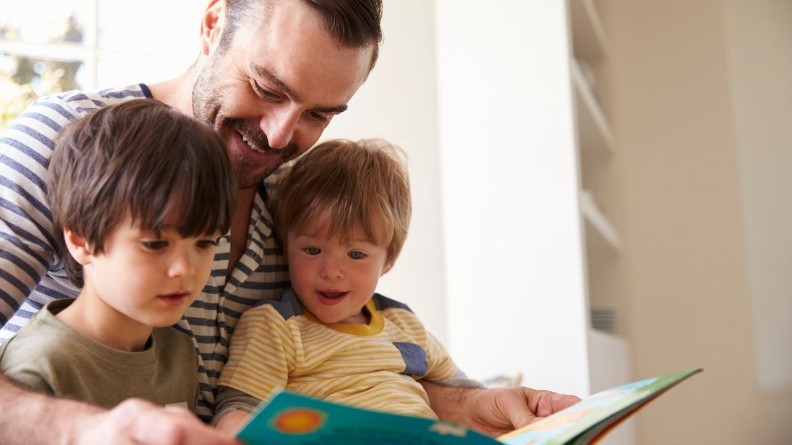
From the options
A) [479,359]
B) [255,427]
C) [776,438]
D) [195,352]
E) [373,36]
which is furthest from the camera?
[776,438]

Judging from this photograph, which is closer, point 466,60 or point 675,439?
point 466,60

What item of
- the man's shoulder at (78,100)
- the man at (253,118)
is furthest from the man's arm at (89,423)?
the man's shoulder at (78,100)

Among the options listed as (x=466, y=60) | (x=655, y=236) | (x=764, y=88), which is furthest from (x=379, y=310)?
(x=764, y=88)

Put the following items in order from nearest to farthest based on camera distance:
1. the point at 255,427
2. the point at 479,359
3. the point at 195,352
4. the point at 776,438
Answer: the point at 255,427 → the point at 195,352 → the point at 479,359 → the point at 776,438

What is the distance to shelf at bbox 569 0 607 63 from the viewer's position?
10.9ft

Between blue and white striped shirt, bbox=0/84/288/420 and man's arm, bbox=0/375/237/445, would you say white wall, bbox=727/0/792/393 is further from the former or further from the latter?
man's arm, bbox=0/375/237/445

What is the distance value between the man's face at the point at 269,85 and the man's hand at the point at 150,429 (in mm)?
651

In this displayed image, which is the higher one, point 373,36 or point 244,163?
point 373,36

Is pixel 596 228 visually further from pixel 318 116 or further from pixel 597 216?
pixel 318 116

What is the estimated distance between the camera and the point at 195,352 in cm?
124

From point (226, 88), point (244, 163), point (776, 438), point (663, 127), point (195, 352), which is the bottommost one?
point (776, 438)

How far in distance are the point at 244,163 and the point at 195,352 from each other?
12.6 inches

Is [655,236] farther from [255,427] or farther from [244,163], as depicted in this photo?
[255,427]

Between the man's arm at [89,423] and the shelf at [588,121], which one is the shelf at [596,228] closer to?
the shelf at [588,121]
